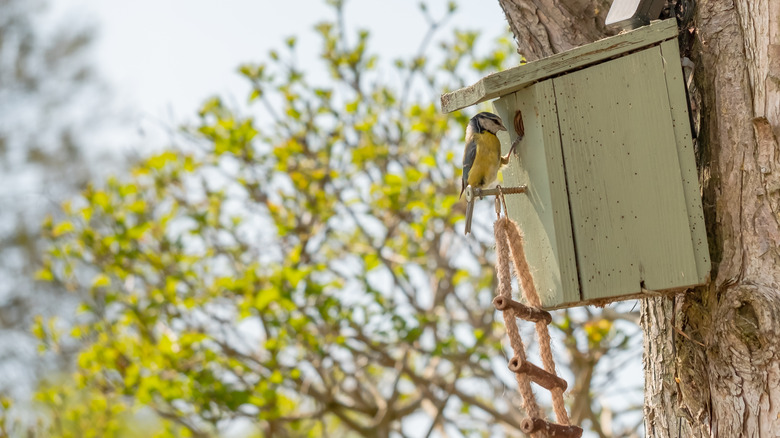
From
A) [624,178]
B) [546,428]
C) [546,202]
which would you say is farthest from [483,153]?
[546,428]

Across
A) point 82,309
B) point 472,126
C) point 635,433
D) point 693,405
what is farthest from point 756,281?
point 82,309

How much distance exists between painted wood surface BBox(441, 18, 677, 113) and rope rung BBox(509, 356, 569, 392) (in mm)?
616

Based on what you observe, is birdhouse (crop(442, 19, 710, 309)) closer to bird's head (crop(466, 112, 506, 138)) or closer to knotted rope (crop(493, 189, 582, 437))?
knotted rope (crop(493, 189, 582, 437))

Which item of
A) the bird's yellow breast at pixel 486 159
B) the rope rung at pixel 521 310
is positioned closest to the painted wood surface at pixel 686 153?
the rope rung at pixel 521 310

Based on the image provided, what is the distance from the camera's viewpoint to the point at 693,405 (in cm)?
172

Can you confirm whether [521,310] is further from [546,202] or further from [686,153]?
[686,153]

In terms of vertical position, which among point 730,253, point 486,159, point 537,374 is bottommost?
point 537,374

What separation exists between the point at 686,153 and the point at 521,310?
48 centimetres

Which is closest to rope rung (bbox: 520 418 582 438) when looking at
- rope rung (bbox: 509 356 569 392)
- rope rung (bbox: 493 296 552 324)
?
rope rung (bbox: 509 356 569 392)

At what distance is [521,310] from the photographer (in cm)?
178

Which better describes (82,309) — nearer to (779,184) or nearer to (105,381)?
(105,381)

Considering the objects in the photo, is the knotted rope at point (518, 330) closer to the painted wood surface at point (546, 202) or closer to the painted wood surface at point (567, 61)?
the painted wood surface at point (546, 202)

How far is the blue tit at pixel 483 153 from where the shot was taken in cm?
208

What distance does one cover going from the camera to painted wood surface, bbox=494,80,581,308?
1.75 m
